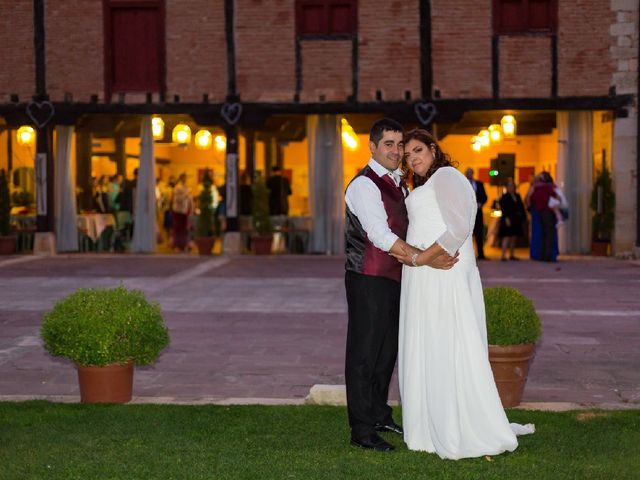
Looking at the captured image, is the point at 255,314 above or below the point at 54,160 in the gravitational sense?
below

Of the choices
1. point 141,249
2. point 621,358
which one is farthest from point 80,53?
point 621,358

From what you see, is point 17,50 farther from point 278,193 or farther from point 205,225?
point 278,193

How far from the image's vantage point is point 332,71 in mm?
21922

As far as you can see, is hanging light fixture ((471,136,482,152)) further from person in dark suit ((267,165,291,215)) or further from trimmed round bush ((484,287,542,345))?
trimmed round bush ((484,287,542,345))

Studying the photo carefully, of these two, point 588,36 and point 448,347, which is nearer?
point 448,347

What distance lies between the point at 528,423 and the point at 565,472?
119 centimetres

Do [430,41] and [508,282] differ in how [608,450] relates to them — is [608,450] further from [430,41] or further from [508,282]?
[430,41]

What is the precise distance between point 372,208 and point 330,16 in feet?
52.9

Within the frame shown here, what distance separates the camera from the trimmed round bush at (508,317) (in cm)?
738

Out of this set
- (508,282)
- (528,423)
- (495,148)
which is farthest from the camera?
(495,148)

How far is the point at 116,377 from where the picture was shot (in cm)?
794

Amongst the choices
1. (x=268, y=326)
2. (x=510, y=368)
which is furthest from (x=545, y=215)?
(x=510, y=368)

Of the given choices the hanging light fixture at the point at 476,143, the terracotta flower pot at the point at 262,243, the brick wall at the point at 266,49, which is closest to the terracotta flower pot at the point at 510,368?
the terracotta flower pot at the point at 262,243

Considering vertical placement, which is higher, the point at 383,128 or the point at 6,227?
the point at 383,128
